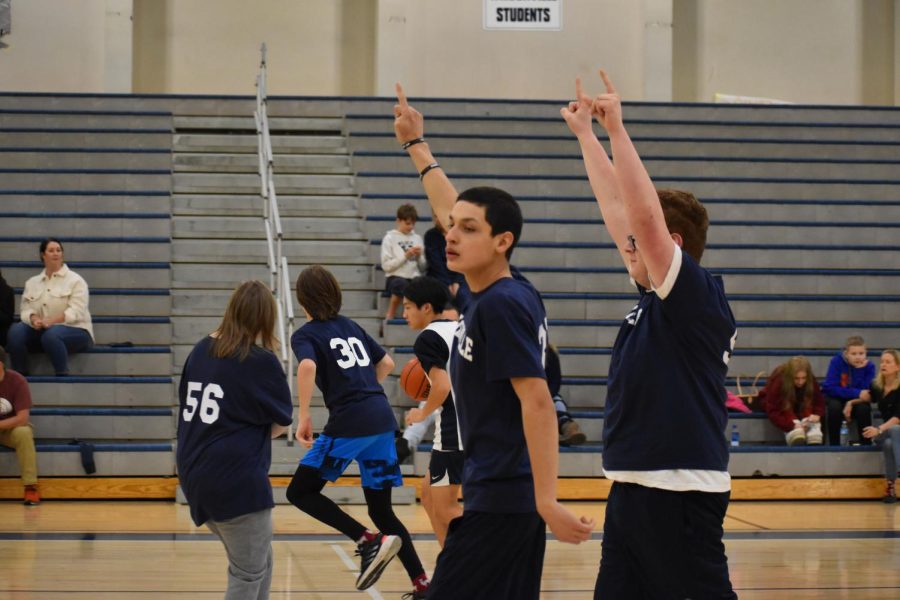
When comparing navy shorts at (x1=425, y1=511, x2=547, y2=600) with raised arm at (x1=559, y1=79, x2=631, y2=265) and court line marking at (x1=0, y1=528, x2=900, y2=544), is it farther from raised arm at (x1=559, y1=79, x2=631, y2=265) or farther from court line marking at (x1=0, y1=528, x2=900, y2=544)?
court line marking at (x1=0, y1=528, x2=900, y2=544)

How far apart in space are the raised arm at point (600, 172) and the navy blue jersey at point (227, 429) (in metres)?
1.38

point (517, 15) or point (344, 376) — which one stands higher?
point (517, 15)

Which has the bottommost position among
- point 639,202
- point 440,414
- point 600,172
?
point 440,414

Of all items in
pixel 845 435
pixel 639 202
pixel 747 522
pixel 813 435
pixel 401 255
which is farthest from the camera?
pixel 401 255

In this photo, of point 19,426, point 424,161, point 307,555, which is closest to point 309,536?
point 307,555

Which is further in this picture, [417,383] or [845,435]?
[845,435]

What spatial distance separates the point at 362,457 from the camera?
5.71m

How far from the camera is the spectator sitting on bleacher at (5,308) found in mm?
9820

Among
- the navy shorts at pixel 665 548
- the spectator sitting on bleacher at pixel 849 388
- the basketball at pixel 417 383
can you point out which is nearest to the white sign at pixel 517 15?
the spectator sitting on bleacher at pixel 849 388

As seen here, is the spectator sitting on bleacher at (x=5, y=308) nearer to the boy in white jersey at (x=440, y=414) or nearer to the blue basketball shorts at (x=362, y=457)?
the blue basketball shorts at (x=362, y=457)

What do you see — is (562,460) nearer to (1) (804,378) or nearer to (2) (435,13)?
(1) (804,378)

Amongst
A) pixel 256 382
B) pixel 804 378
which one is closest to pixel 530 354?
pixel 256 382

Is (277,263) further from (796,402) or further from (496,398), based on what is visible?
(496,398)

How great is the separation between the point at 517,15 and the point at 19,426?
31.7 feet
